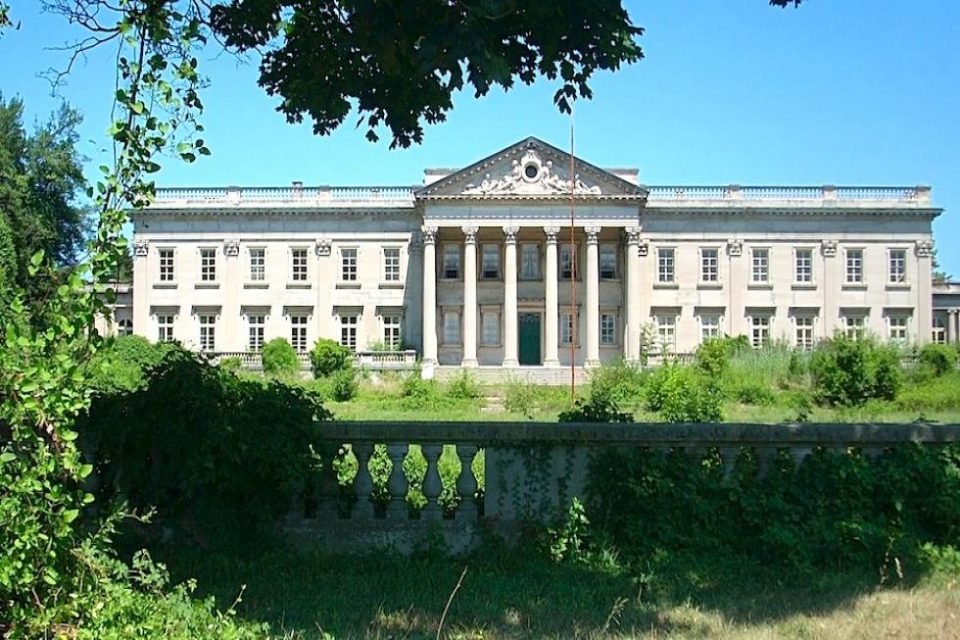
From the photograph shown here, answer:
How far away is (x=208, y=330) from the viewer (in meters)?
53.0

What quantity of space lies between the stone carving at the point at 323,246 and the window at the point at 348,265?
83 centimetres

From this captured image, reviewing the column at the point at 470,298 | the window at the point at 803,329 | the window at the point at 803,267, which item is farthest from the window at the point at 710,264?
the column at the point at 470,298

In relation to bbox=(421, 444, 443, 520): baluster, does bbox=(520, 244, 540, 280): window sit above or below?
above

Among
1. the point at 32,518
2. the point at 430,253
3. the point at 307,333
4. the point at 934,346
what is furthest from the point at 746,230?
the point at 32,518

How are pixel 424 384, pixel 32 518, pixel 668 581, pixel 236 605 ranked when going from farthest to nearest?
1. pixel 424 384
2. pixel 668 581
3. pixel 236 605
4. pixel 32 518

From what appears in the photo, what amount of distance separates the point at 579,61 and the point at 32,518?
4.56m

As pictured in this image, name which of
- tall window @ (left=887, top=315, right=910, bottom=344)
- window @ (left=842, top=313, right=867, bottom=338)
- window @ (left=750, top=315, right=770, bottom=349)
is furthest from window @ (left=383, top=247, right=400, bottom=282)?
tall window @ (left=887, top=315, right=910, bottom=344)

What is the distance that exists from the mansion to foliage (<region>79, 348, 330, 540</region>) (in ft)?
149

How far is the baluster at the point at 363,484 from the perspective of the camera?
6.14m

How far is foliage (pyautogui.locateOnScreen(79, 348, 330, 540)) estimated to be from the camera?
219 inches

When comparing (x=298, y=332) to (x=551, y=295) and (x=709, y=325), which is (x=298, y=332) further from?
(x=709, y=325)

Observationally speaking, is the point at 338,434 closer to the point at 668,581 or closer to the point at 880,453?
the point at 668,581

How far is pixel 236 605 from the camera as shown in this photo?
5027 millimetres

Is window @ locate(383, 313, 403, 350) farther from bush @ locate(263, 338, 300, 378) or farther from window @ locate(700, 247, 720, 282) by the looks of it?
window @ locate(700, 247, 720, 282)
